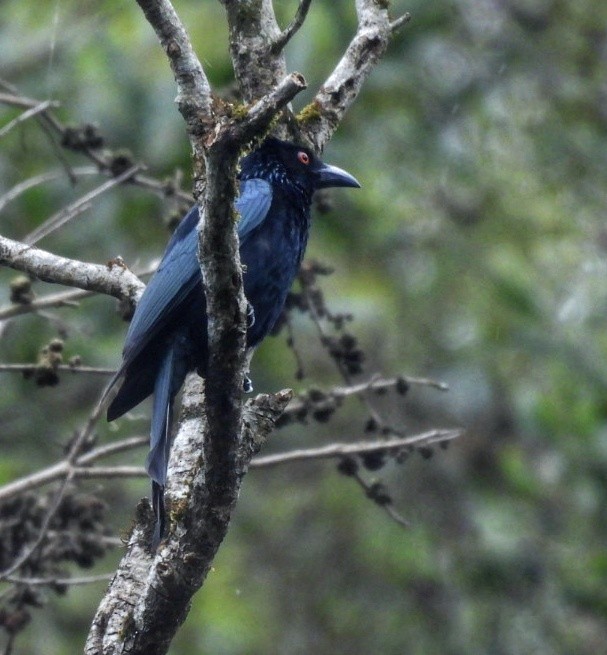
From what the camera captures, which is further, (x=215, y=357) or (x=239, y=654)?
(x=239, y=654)

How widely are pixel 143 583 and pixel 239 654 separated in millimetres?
4275

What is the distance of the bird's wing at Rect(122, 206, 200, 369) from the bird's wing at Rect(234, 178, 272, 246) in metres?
0.16

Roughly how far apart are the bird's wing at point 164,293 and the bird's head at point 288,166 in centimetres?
42

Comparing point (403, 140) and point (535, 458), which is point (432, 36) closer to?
point (403, 140)

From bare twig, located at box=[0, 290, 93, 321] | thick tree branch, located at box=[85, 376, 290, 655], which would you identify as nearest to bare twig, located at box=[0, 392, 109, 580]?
bare twig, located at box=[0, 290, 93, 321]

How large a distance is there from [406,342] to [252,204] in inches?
155

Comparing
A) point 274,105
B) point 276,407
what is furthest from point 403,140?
point 274,105

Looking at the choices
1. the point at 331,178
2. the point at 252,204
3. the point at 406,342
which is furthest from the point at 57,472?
the point at 406,342

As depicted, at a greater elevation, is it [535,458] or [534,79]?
[534,79]

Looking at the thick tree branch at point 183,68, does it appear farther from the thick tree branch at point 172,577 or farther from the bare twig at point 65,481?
the bare twig at point 65,481

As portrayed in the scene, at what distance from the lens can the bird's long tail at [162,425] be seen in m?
3.36

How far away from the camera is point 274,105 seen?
259 cm

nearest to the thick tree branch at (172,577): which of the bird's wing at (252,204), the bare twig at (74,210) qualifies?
the bird's wing at (252,204)

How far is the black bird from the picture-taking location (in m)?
3.83
